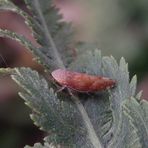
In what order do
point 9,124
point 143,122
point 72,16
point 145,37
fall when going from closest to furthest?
point 143,122
point 9,124
point 145,37
point 72,16

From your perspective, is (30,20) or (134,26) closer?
(30,20)

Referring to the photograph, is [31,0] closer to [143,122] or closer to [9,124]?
[143,122]

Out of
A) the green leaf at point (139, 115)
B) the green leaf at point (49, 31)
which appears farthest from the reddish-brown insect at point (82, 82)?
the green leaf at point (139, 115)

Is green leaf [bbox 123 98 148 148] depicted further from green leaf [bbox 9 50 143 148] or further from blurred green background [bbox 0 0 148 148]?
blurred green background [bbox 0 0 148 148]

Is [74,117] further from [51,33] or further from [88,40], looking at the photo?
[88,40]

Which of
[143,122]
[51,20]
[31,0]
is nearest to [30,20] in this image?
[31,0]

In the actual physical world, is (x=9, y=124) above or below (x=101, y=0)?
below

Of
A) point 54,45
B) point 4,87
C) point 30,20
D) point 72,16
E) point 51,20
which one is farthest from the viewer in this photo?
point 72,16
